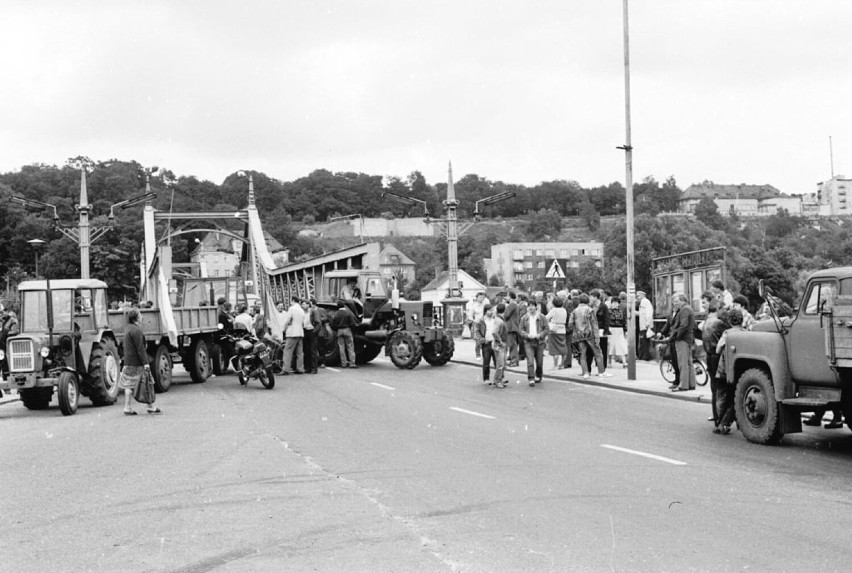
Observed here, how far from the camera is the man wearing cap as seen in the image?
25.6 metres

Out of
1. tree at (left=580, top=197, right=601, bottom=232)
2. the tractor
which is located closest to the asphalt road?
the tractor

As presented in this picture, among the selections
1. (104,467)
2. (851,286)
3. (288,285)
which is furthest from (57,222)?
(851,286)

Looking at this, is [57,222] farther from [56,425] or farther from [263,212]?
[263,212]

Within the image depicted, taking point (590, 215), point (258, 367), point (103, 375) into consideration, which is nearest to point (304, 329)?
point (258, 367)

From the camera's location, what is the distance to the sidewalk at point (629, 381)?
59.6 ft

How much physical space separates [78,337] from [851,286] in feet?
43.6

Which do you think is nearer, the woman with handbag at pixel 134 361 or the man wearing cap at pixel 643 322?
the woman with handbag at pixel 134 361

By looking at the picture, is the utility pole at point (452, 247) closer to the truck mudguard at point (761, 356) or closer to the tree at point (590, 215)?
the truck mudguard at point (761, 356)

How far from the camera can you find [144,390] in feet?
56.5

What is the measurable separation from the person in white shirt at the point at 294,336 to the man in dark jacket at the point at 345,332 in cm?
170

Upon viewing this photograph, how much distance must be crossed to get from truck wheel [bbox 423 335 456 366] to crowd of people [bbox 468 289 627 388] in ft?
8.10

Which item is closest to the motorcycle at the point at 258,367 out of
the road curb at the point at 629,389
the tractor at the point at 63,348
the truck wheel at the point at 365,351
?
the tractor at the point at 63,348

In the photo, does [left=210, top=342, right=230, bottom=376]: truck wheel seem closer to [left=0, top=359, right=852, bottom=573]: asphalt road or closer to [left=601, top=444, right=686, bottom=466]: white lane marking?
[left=0, top=359, right=852, bottom=573]: asphalt road

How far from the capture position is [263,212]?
138000 mm
